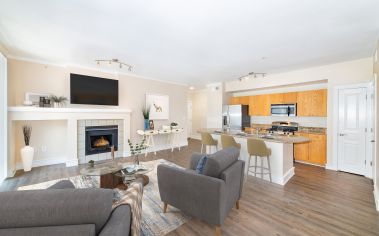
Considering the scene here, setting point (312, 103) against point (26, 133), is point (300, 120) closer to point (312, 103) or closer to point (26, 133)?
point (312, 103)

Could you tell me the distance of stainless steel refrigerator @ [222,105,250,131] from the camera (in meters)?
6.39

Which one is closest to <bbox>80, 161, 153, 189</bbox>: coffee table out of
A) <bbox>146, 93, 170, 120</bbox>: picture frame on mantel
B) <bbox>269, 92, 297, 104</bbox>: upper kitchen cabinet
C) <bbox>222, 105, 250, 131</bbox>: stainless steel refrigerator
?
<bbox>146, 93, 170, 120</bbox>: picture frame on mantel

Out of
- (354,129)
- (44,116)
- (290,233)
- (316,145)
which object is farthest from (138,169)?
(354,129)

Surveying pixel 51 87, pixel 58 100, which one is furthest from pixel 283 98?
pixel 51 87

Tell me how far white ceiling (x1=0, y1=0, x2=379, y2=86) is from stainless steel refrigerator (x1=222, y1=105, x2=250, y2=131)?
91.9 inches

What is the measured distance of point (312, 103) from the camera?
194 inches

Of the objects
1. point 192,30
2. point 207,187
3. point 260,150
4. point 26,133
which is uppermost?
point 192,30

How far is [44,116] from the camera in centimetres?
412

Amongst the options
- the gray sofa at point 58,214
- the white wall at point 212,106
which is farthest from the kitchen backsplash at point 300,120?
the gray sofa at point 58,214

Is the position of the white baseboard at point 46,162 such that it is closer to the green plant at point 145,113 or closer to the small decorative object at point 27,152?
the small decorative object at point 27,152

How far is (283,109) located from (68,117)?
20.2ft

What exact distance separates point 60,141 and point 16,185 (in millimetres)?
1575

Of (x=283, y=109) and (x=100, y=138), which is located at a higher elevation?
(x=283, y=109)

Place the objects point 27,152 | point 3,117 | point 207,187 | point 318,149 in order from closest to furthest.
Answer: point 207,187, point 3,117, point 27,152, point 318,149
